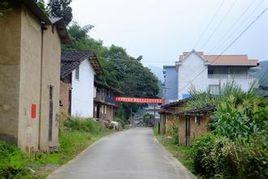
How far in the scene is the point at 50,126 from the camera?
2670 cm

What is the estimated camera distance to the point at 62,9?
77438 millimetres

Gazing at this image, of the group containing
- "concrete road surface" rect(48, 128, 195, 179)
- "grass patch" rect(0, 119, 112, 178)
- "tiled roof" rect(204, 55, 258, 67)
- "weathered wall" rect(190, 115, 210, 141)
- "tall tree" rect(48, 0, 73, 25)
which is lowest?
"concrete road surface" rect(48, 128, 195, 179)

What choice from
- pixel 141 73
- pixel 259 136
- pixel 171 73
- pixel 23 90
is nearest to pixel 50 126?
pixel 23 90

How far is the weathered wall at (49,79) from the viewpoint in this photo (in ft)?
82.1

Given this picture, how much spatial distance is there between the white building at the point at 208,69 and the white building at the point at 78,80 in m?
15.1

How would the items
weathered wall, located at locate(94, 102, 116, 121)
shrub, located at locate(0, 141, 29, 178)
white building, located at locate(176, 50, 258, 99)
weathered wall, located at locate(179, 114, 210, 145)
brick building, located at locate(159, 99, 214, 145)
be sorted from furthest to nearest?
weathered wall, located at locate(94, 102, 116, 121), white building, located at locate(176, 50, 258, 99), weathered wall, located at locate(179, 114, 210, 145), brick building, located at locate(159, 99, 214, 145), shrub, located at locate(0, 141, 29, 178)

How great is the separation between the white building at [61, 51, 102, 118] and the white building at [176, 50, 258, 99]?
49.5 ft

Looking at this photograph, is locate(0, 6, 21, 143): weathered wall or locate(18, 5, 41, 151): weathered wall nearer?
locate(0, 6, 21, 143): weathered wall

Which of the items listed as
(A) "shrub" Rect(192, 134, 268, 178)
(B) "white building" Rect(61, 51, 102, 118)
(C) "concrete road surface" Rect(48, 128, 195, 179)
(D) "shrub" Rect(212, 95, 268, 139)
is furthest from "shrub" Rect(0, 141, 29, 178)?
(B) "white building" Rect(61, 51, 102, 118)

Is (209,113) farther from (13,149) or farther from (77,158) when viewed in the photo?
(13,149)

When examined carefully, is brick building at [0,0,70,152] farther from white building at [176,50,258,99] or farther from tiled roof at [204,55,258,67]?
tiled roof at [204,55,258,67]

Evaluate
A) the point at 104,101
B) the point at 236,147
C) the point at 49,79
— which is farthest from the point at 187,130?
→ the point at 104,101

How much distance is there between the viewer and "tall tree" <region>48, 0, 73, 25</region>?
7538cm

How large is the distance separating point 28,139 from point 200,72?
172 feet
